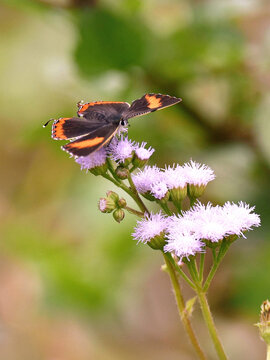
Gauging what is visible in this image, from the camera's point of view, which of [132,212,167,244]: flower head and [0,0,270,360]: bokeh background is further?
[0,0,270,360]: bokeh background

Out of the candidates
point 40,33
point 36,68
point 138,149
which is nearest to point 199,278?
point 138,149

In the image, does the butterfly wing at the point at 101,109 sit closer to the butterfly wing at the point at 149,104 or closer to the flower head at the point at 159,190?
the butterfly wing at the point at 149,104

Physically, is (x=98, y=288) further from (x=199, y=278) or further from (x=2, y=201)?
(x=199, y=278)

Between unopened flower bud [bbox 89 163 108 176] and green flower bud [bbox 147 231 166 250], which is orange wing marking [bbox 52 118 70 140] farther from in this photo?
green flower bud [bbox 147 231 166 250]

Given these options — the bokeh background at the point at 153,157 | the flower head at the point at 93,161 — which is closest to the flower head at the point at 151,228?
the flower head at the point at 93,161

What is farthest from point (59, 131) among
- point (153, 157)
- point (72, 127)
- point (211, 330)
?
point (153, 157)

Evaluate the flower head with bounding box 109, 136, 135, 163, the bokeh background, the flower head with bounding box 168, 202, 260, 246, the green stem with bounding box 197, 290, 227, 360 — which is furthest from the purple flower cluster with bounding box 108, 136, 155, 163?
the bokeh background

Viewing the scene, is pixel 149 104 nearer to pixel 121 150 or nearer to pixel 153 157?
pixel 121 150

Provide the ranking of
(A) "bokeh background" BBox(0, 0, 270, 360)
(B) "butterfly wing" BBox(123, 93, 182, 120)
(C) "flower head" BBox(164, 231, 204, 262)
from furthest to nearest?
(A) "bokeh background" BBox(0, 0, 270, 360), (B) "butterfly wing" BBox(123, 93, 182, 120), (C) "flower head" BBox(164, 231, 204, 262)
